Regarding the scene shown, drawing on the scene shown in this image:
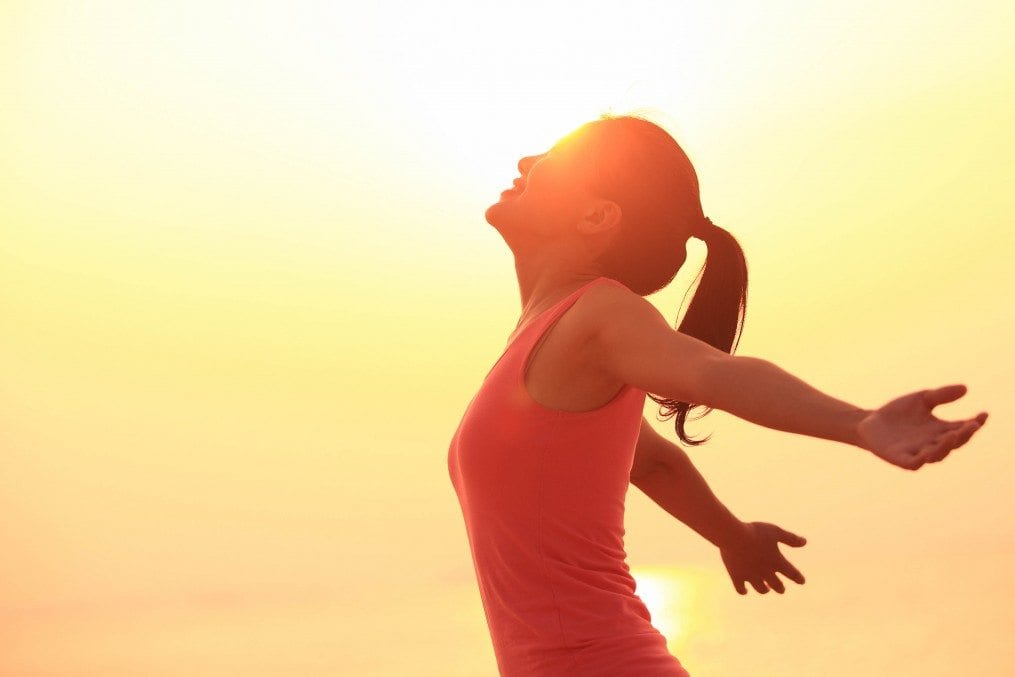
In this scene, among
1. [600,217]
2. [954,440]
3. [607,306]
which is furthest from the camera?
[600,217]

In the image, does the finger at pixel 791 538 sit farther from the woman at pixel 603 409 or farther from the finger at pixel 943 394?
the finger at pixel 943 394

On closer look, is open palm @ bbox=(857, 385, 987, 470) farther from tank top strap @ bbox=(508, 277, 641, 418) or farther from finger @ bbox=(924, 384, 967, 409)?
tank top strap @ bbox=(508, 277, 641, 418)

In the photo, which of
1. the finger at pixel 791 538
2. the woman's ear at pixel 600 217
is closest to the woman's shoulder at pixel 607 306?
the woman's ear at pixel 600 217

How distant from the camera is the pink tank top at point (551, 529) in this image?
1569 mm

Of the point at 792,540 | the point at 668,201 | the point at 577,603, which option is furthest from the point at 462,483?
the point at 792,540

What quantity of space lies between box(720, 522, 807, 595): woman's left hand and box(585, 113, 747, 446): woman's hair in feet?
1.21

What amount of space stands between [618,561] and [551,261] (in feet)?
1.74

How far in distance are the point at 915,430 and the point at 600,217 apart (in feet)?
2.87

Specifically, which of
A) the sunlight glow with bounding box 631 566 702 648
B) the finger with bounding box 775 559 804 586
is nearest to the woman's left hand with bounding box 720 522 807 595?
the finger with bounding box 775 559 804 586

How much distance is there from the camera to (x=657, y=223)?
6.11 feet

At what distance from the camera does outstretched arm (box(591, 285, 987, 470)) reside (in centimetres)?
105

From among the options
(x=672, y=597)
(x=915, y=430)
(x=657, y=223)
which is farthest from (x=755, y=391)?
(x=672, y=597)

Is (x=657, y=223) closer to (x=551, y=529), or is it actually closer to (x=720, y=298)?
(x=720, y=298)

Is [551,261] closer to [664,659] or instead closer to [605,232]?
[605,232]
